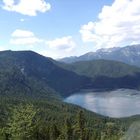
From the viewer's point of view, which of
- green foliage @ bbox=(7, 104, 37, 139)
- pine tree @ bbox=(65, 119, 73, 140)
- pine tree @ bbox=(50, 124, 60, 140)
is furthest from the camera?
pine tree @ bbox=(50, 124, 60, 140)

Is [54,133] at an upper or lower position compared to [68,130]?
lower

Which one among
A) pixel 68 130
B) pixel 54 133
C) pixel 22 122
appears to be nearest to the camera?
pixel 22 122

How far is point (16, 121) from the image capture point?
81125 millimetres

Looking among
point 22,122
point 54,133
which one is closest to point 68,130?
point 54,133

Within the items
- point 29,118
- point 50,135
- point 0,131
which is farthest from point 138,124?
point 50,135

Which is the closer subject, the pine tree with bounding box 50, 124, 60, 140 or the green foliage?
the green foliage

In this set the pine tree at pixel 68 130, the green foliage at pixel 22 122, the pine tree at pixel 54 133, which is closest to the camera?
the green foliage at pixel 22 122

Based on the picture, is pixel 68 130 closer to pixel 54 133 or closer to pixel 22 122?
pixel 54 133

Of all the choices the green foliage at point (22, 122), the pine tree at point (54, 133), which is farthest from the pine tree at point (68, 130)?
the green foliage at point (22, 122)

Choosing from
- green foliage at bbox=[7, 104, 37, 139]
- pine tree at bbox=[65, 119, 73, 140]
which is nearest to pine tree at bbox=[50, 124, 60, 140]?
pine tree at bbox=[65, 119, 73, 140]

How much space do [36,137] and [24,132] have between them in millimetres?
74822

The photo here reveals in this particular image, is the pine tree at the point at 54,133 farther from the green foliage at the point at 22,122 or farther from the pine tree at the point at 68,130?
the green foliage at the point at 22,122

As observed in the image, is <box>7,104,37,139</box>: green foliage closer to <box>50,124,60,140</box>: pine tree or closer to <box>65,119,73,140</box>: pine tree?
<box>65,119,73,140</box>: pine tree

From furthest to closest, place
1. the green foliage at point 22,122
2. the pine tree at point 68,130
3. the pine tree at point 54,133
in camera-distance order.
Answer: the pine tree at point 54,133
the pine tree at point 68,130
the green foliage at point 22,122
